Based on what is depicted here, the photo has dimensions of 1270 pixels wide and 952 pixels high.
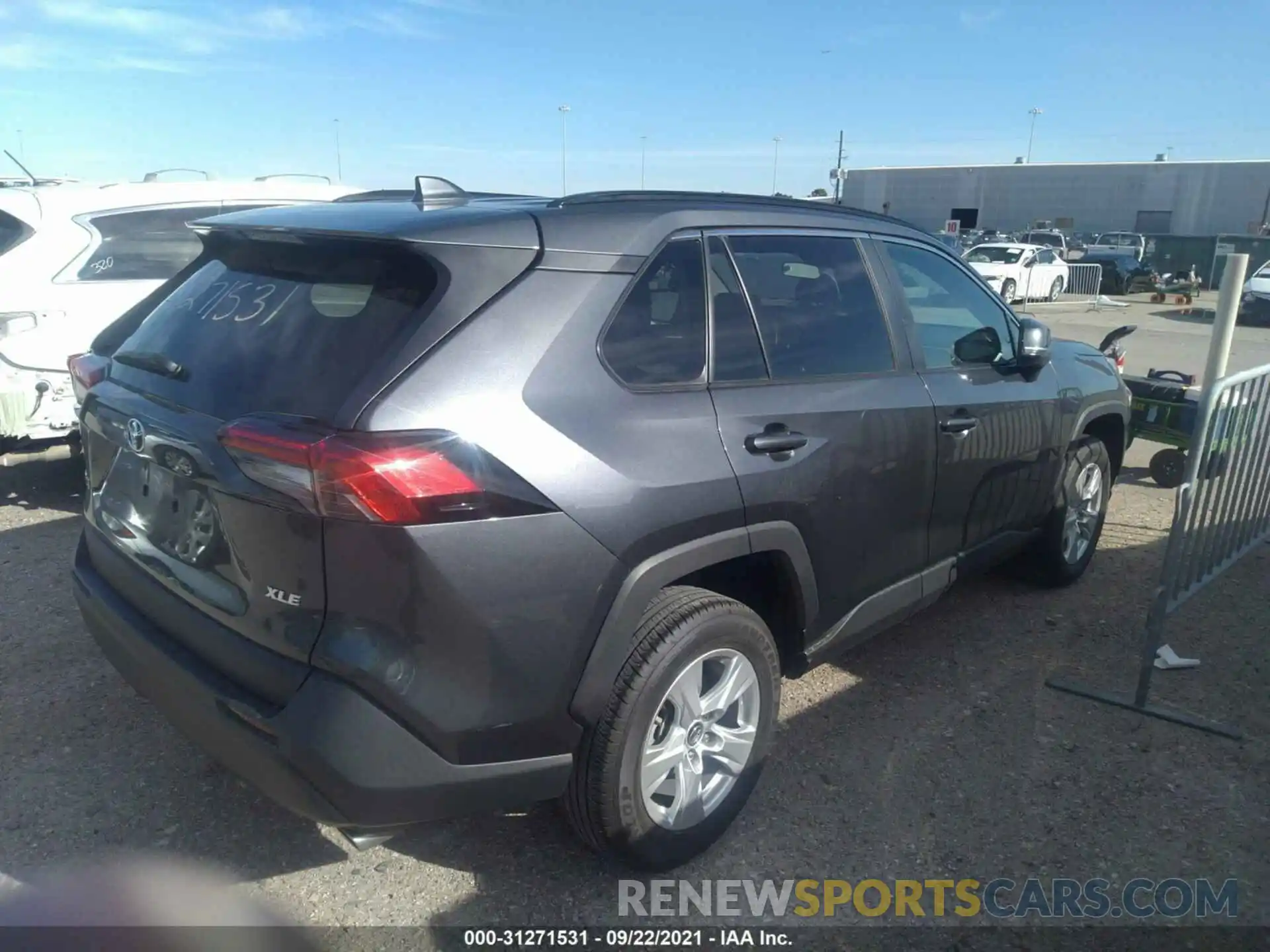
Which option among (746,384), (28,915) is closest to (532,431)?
(746,384)

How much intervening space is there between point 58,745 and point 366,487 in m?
2.14

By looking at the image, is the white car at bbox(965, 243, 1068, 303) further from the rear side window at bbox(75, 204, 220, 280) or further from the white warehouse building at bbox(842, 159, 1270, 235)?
the white warehouse building at bbox(842, 159, 1270, 235)

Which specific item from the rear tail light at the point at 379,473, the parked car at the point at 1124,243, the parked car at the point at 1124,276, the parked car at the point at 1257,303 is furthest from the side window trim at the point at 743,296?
the parked car at the point at 1124,243

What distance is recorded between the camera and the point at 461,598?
82.1 inches

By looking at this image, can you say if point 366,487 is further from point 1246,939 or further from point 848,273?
point 1246,939

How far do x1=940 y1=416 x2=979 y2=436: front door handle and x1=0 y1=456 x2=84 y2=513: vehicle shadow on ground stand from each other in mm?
5004

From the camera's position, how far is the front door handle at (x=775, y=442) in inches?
106

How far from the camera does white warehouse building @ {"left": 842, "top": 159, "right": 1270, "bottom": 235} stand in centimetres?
5138

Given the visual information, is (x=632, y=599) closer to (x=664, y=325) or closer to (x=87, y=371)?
(x=664, y=325)

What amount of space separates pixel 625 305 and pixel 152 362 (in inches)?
53.0

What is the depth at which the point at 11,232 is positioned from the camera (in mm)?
5473

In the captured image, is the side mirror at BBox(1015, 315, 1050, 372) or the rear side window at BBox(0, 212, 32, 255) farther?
the rear side window at BBox(0, 212, 32, 255)

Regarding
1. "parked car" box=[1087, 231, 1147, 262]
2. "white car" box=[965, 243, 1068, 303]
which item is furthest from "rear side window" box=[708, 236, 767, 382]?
"parked car" box=[1087, 231, 1147, 262]

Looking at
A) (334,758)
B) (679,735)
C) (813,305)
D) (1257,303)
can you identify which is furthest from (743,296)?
(1257,303)
